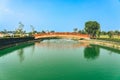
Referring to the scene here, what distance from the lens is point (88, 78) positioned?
18.4 meters

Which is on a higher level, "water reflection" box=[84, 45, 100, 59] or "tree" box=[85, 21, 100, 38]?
"tree" box=[85, 21, 100, 38]

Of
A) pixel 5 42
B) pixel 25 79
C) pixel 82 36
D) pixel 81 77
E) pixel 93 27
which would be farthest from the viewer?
pixel 93 27

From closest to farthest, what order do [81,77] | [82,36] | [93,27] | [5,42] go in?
[81,77] < [5,42] < [82,36] < [93,27]

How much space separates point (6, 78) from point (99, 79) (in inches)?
267

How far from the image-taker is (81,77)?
62.0 feet

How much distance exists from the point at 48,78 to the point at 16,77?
239cm

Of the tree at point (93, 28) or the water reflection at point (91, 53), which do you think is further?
the tree at point (93, 28)

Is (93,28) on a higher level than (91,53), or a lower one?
higher

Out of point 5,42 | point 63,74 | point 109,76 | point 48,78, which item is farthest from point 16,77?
point 5,42

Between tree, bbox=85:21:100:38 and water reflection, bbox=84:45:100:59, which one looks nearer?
water reflection, bbox=84:45:100:59

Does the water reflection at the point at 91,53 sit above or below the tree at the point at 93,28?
below

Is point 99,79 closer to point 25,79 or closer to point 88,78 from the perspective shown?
point 88,78

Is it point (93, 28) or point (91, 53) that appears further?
point (93, 28)

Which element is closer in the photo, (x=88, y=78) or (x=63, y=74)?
(x=88, y=78)
